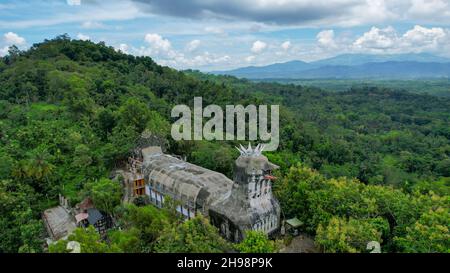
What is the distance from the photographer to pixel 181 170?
97.8 ft

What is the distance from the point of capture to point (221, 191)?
2684cm

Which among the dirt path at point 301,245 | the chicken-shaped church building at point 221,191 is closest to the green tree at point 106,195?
the chicken-shaped church building at point 221,191

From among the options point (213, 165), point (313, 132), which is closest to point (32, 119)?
point (213, 165)

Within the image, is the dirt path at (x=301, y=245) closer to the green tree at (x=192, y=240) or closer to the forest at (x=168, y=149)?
the forest at (x=168, y=149)

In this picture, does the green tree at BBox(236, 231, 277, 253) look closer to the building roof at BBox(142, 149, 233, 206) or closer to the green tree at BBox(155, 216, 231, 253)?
the green tree at BBox(155, 216, 231, 253)

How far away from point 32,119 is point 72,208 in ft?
72.3

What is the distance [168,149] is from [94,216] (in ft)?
41.1

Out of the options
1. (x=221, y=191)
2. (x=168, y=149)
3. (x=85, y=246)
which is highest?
(x=168, y=149)

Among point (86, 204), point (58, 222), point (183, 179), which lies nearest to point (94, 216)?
point (86, 204)

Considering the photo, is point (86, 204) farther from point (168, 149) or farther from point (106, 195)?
point (168, 149)

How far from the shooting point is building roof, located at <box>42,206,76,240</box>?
96.3 feet

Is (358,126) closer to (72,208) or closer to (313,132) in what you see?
(313,132)

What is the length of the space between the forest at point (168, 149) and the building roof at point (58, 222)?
0.82m

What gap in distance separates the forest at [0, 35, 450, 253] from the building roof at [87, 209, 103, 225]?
57cm
